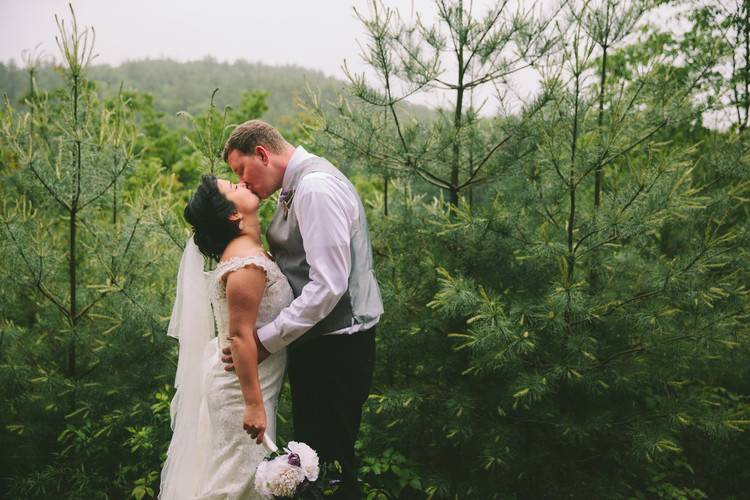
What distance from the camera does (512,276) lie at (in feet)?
11.5

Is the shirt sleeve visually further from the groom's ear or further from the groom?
the groom's ear

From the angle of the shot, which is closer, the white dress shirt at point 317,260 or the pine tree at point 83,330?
the white dress shirt at point 317,260

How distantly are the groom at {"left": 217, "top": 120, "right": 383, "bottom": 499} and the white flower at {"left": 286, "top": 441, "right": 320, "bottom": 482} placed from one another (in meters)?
0.27

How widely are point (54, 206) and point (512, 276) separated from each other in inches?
117

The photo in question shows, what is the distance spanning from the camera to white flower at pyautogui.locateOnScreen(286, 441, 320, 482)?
209 cm

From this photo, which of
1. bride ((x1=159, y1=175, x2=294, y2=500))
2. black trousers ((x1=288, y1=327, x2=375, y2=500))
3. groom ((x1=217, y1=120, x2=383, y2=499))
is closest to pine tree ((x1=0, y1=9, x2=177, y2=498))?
bride ((x1=159, y1=175, x2=294, y2=500))

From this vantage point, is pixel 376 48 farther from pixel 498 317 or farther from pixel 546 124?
pixel 498 317

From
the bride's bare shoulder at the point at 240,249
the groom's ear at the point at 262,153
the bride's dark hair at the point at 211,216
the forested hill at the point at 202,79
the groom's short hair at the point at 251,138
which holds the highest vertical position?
the forested hill at the point at 202,79

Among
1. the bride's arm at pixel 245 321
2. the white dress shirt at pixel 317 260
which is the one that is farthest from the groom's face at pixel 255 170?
the bride's arm at pixel 245 321

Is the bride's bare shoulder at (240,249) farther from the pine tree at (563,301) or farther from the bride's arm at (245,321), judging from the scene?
the pine tree at (563,301)

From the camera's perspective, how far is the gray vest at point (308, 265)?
7.75ft

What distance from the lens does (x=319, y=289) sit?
2.20 m

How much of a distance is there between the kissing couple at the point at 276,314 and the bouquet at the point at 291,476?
0.23 meters

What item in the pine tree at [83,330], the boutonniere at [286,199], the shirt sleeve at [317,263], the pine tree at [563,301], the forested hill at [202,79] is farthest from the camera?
the forested hill at [202,79]
